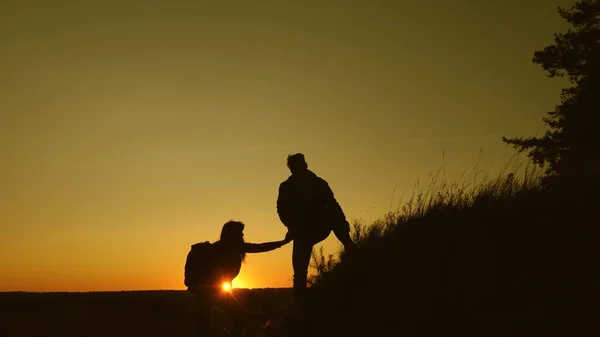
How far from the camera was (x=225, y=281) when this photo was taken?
9.29 metres

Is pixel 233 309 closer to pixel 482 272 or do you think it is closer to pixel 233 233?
pixel 233 233

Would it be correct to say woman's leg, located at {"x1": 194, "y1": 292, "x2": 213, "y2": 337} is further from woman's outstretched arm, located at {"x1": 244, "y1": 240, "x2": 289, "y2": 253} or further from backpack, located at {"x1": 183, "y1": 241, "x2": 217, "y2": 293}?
woman's outstretched arm, located at {"x1": 244, "y1": 240, "x2": 289, "y2": 253}

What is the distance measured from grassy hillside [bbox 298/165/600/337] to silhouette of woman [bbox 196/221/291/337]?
113 centimetres

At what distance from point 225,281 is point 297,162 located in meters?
1.99

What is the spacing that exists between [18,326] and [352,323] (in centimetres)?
1281

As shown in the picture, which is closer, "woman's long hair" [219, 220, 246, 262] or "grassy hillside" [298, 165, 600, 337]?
"grassy hillside" [298, 165, 600, 337]

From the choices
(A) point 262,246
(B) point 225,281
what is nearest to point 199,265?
(B) point 225,281

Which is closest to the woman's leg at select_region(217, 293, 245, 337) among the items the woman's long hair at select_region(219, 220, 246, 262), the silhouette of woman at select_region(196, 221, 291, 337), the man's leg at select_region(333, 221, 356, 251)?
the silhouette of woman at select_region(196, 221, 291, 337)

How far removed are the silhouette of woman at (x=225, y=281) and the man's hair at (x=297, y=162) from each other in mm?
1165

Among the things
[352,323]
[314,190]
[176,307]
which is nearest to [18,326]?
[176,307]

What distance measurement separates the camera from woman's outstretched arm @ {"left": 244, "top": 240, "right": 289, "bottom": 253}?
32.3 ft

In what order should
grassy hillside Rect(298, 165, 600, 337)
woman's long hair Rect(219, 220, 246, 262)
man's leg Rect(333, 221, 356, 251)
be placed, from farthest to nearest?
man's leg Rect(333, 221, 356, 251) < woman's long hair Rect(219, 220, 246, 262) < grassy hillside Rect(298, 165, 600, 337)

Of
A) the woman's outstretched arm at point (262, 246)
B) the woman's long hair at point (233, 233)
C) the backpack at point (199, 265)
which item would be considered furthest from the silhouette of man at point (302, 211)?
the backpack at point (199, 265)

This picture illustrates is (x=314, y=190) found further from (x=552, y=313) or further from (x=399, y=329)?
(x=552, y=313)
